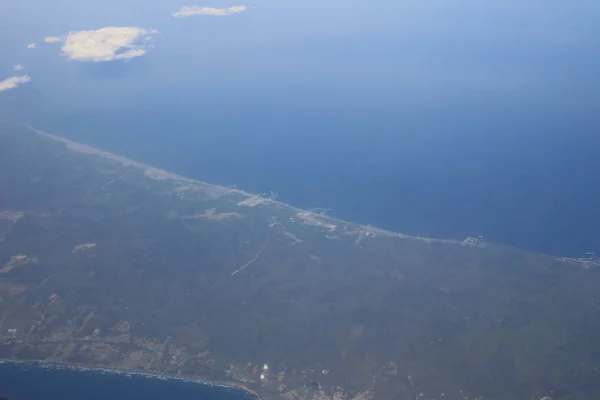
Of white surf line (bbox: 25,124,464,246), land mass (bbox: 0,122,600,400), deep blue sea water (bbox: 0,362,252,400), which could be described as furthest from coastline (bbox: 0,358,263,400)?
white surf line (bbox: 25,124,464,246)

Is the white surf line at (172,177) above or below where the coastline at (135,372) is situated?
above

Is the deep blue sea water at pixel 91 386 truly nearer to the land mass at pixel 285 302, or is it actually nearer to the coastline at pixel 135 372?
the coastline at pixel 135 372

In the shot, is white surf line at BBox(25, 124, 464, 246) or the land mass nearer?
the land mass

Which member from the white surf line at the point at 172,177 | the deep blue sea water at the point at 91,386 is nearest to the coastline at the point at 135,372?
the deep blue sea water at the point at 91,386

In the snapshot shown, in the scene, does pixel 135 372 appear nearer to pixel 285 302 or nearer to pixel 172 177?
pixel 285 302

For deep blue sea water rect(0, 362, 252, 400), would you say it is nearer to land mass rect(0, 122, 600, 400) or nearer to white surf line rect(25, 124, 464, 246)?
land mass rect(0, 122, 600, 400)

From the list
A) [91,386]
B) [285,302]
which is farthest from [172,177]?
[91,386]
